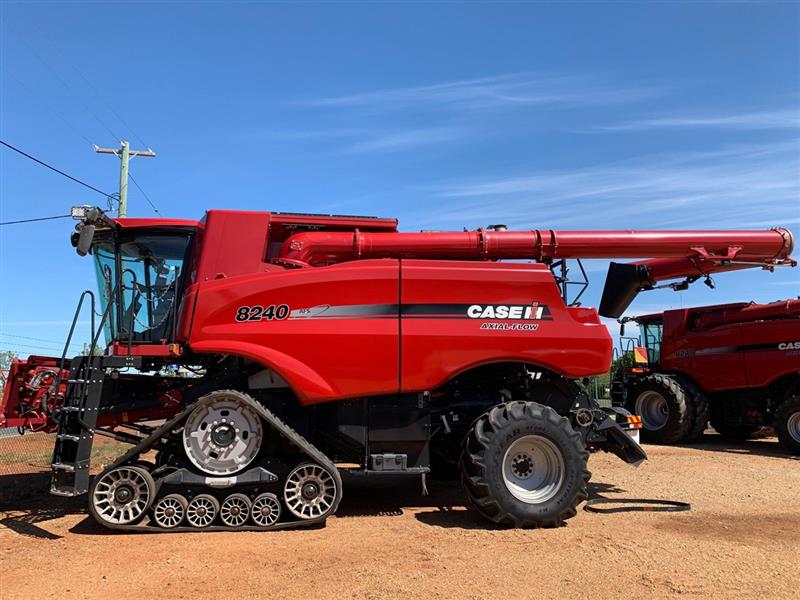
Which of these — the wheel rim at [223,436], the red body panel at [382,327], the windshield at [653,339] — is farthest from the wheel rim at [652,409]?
the wheel rim at [223,436]

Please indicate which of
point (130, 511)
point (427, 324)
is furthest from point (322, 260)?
point (130, 511)

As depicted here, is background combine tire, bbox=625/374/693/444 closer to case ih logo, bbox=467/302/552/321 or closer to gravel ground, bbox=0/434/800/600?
gravel ground, bbox=0/434/800/600

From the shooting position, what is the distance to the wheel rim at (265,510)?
5805 millimetres

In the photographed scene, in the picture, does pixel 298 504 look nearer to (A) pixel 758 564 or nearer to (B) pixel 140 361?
(B) pixel 140 361

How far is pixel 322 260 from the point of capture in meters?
6.94

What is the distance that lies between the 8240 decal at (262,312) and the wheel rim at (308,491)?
1.52 metres

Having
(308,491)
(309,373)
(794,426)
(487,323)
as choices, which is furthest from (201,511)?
(794,426)

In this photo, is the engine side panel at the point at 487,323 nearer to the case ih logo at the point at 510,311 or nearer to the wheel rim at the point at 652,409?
the case ih logo at the point at 510,311

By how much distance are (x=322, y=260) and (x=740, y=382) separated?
10038 mm

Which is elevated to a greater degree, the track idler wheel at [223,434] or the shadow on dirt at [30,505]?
the track idler wheel at [223,434]

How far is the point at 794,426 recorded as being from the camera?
1139cm

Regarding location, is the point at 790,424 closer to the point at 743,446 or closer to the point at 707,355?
the point at 743,446

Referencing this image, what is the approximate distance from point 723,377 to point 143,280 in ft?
38.4

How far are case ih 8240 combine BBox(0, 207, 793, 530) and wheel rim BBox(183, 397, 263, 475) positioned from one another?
14 mm
